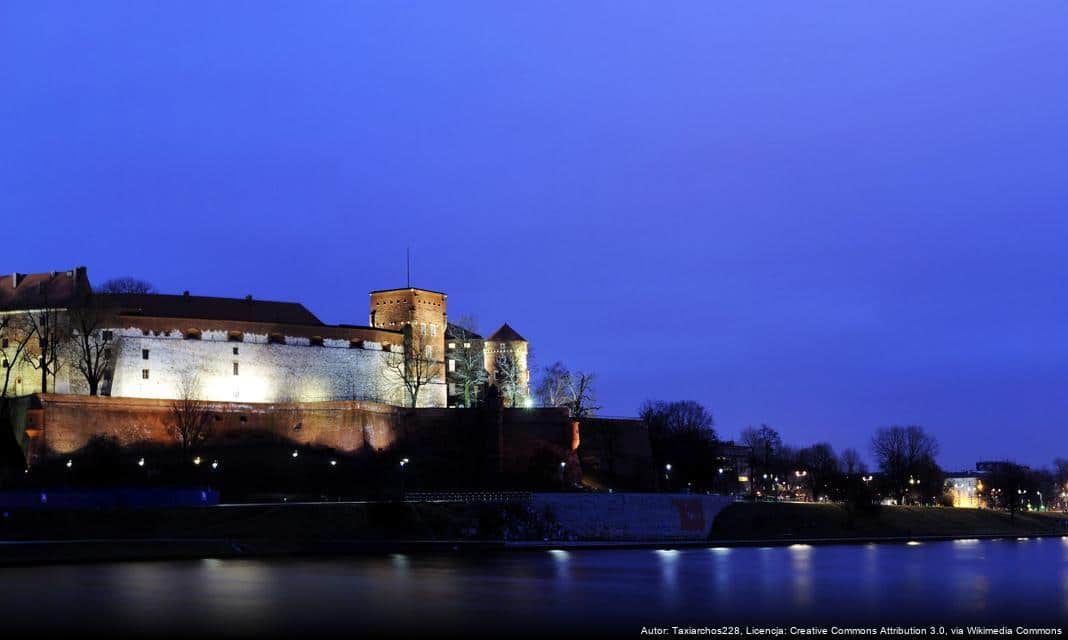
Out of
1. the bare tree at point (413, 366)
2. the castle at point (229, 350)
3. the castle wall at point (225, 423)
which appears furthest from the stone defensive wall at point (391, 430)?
the bare tree at point (413, 366)

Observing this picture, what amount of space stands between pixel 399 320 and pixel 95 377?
2041 centimetres

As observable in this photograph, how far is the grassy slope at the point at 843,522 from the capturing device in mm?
57750

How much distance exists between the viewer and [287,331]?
69438mm

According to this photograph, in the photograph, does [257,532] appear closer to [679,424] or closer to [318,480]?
[318,480]

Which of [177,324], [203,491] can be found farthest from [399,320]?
[203,491]

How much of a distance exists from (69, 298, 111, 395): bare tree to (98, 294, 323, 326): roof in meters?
1.94

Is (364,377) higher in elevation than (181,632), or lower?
higher

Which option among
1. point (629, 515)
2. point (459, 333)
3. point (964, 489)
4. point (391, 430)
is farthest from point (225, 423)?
point (964, 489)

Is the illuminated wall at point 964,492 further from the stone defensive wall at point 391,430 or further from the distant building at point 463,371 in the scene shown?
the stone defensive wall at point 391,430

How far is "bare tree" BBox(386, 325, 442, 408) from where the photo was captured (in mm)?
72500

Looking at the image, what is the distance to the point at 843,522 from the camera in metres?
63.0

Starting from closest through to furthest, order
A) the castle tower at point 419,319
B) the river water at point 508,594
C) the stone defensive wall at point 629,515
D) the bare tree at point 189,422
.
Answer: the river water at point 508,594 < the stone defensive wall at point 629,515 < the bare tree at point 189,422 < the castle tower at point 419,319

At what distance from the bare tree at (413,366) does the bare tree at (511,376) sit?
4974mm

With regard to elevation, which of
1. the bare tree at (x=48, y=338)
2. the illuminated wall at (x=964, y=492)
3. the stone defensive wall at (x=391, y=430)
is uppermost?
the bare tree at (x=48, y=338)
